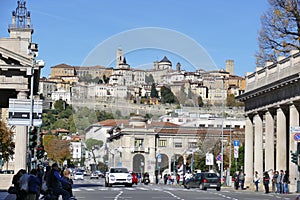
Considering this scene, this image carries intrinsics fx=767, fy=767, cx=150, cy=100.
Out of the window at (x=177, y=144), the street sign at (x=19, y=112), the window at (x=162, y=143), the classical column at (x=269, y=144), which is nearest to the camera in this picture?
the street sign at (x=19, y=112)

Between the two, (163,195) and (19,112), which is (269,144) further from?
(19,112)

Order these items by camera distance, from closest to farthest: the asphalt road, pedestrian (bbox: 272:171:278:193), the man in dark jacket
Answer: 1. the man in dark jacket
2. the asphalt road
3. pedestrian (bbox: 272:171:278:193)

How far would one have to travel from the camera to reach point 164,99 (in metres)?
95.1

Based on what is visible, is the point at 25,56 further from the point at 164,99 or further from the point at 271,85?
the point at 164,99

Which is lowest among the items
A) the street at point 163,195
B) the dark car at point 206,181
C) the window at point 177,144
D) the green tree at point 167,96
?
the street at point 163,195

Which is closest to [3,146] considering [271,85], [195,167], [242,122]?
[195,167]

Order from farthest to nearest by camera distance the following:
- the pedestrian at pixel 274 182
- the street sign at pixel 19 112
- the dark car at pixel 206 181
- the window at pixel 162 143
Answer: the window at pixel 162 143
the dark car at pixel 206 181
the pedestrian at pixel 274 182
the street sign at pixel 19 112

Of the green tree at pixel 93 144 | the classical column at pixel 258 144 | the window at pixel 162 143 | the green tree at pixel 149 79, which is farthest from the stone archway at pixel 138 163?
the classical column at pixel 258 144

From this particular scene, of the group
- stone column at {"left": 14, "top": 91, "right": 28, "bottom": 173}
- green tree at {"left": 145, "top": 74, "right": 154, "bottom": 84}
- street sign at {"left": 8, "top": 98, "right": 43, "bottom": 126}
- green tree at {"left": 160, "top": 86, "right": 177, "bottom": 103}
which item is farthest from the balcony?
street sign at {"left": 8, "top": 98, "right": 43, "bottom": 126}

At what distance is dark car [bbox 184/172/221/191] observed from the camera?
5847 centimetres

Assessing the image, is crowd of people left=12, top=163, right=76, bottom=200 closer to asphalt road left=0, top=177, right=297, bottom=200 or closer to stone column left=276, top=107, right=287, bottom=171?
asphalt road left=0, top=177, right=297, bottom=200

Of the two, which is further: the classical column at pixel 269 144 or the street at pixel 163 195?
the classical column at pixel 269 144

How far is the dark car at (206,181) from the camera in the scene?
58469mm

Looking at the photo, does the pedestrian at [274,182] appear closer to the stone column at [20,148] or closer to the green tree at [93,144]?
the stone column at [20,148]
